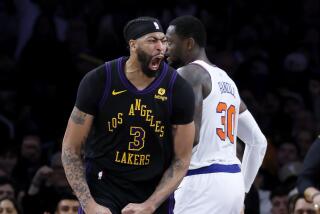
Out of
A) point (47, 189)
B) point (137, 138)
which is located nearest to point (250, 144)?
point (137, 138)

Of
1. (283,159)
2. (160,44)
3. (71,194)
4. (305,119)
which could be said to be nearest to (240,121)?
(160,44)

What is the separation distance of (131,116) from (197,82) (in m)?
0.97

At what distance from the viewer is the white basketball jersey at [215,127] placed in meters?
6.99

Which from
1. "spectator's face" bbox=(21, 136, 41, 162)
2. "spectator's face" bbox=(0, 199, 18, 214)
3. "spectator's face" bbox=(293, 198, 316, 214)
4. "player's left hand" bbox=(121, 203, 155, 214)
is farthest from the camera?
"spectator's face" bbox=(21, 136, 41, 162)

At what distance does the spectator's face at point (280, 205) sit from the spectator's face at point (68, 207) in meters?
2.32

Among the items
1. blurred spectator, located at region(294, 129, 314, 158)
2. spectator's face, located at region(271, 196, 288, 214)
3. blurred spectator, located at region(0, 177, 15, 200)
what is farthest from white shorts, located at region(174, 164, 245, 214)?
blurred spectator, located at region(294, 129, 314, 158)

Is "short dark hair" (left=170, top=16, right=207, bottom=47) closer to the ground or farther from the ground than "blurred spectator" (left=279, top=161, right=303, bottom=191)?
farther from the ground

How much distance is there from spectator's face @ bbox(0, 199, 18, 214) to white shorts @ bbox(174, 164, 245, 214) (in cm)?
246

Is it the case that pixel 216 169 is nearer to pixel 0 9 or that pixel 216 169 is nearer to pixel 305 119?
pixel 305 119

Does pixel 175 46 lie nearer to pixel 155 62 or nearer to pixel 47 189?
pixel 155 62

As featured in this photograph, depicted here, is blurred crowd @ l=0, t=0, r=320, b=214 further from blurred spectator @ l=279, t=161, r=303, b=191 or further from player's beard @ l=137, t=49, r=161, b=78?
player's beard @ l=137, t=49, r=161, b=78

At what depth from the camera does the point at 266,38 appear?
14.6m

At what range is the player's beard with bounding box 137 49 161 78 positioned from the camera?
6012 mm

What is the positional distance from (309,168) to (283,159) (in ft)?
17.2
